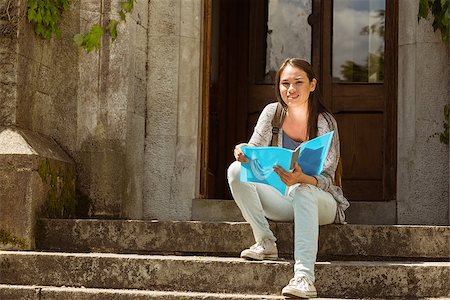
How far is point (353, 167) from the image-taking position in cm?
714

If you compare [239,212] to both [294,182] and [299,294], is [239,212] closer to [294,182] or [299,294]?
[294,182]

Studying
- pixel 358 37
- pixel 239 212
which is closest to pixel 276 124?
pixel 239 212

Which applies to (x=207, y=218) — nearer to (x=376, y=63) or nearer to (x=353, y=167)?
(x=353, y=167)

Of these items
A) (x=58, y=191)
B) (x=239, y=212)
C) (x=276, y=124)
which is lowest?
(x=239, y=212)

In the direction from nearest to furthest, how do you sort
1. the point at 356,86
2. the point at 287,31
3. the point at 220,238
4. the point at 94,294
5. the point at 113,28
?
the point at 94,294 → the point at 220,238 → the point at 113,28 → the point at 356,86 → the point at 287,31

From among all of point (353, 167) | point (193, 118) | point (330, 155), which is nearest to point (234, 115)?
point (353, 167)

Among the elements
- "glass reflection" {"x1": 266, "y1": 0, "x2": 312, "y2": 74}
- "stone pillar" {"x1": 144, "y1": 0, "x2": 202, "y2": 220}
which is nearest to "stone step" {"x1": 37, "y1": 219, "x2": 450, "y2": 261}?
"stone pillar" {"x1": 144, "y1": 0, "x2": 202, "y2": 220}

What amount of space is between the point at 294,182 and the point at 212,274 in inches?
26.1

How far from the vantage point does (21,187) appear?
4.69 metres

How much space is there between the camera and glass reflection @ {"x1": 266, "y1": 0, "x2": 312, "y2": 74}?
306 inches

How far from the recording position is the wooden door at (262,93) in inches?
280

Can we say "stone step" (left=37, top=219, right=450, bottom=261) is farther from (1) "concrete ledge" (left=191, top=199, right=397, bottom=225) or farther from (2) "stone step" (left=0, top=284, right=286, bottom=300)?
(1) "concrete ledge" (left=191, top=199, right=397, bottom=225)

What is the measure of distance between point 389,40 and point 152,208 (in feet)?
6.90

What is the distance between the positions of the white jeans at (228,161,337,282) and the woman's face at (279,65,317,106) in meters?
0.46
